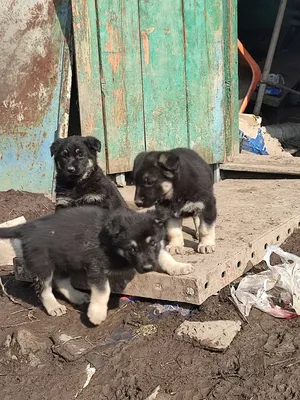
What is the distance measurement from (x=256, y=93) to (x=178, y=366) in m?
7.73

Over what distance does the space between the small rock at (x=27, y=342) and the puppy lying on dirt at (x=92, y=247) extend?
0.34 meters

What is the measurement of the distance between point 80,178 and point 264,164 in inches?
128

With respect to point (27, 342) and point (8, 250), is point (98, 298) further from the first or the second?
point (8, 250)

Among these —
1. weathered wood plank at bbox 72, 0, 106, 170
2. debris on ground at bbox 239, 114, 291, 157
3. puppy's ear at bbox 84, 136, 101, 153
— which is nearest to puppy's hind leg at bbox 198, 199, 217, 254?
puppy's ear at bbox 84, 136, 101, 153

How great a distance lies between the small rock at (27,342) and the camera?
13.7 feet

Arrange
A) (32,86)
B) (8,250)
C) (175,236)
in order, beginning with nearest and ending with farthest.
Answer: (175,236) → (8,250) → (32,86)

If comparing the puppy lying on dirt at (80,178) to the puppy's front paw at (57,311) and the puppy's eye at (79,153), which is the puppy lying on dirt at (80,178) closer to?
the puppy's eye at (79,153)

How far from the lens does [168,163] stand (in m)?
4.59

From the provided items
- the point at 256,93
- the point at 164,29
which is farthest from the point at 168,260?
the point at 256,93

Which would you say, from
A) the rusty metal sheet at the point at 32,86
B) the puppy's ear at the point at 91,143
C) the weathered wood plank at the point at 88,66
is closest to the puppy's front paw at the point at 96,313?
the puppy's ear at the point at 91,143

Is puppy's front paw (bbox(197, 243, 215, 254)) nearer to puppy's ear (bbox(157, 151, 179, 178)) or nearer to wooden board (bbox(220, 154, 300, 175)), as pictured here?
puppy's ear (bbox(157, 151, 179, 178))

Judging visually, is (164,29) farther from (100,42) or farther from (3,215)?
(3,215)

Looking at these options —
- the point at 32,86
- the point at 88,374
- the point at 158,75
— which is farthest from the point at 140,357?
the point at 158,75

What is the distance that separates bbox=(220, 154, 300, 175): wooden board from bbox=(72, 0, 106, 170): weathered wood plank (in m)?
1.99
